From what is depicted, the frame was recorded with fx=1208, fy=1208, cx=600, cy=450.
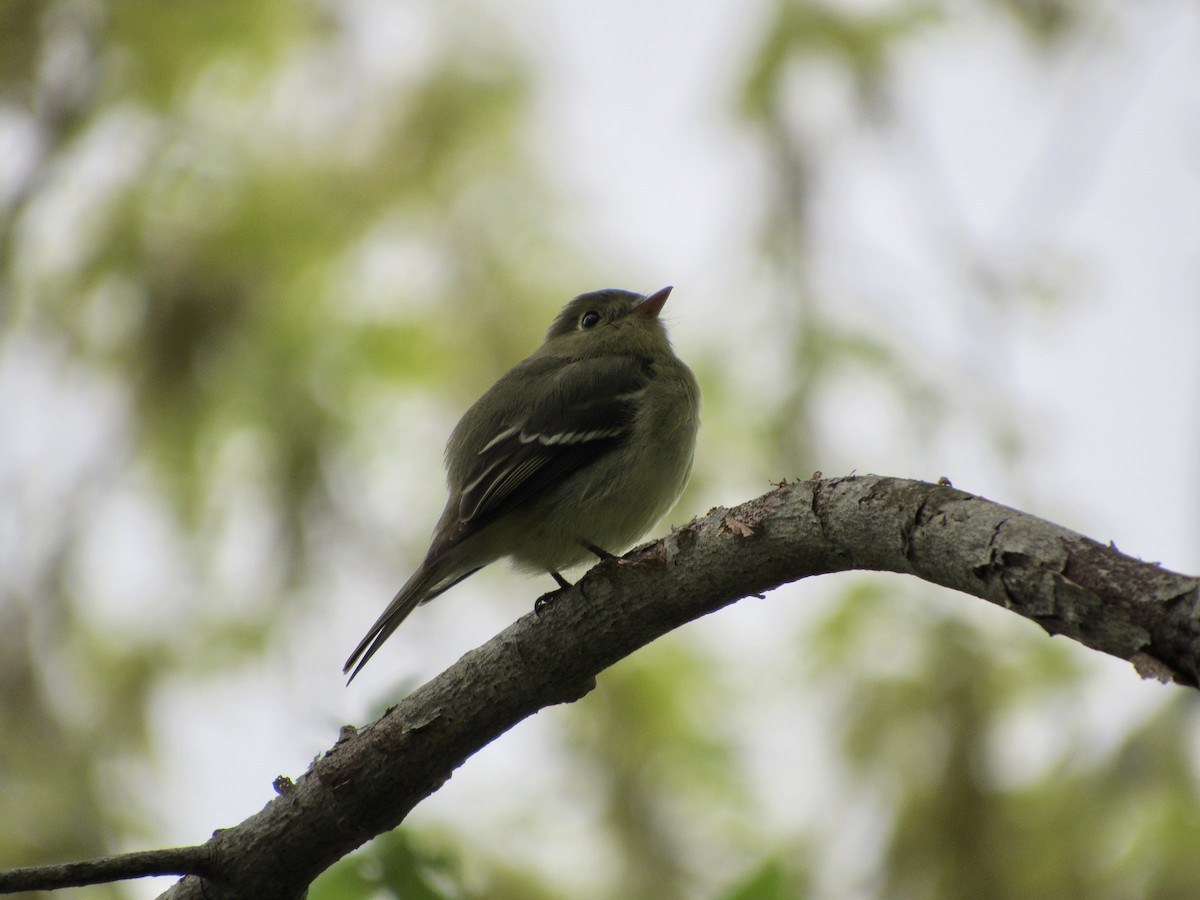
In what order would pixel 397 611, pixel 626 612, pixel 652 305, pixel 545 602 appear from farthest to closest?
pixel 652 305, pixel 397 611, pixel 545 602, pixel 626 612

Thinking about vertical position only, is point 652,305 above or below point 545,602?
above

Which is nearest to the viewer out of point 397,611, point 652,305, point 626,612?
point 626,612

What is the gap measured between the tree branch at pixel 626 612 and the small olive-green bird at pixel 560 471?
103cm

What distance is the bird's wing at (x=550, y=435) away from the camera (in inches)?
180

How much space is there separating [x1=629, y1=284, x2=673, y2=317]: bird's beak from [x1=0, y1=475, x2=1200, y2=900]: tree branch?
110 inches

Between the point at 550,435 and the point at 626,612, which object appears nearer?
the point at 626,612

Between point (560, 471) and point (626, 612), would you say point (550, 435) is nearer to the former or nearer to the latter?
point (560, 471)

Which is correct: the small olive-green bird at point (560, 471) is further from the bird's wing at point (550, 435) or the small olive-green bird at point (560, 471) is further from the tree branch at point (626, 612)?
the tree branch at point (626, 612)

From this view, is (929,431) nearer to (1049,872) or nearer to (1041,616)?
(1049,872)

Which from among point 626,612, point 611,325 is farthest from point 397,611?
point 611,325

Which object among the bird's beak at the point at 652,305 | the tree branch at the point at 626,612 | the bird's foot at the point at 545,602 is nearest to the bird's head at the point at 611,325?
the bird's beak at the point at 652,305

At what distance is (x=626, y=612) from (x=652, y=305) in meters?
3.07

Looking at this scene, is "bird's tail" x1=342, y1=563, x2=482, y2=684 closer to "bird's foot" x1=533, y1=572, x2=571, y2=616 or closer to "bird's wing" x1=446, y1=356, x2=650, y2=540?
"bird's wing" x1=446, y1=356, x2=650, y2=540

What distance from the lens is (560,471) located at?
4.61 m
